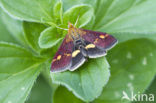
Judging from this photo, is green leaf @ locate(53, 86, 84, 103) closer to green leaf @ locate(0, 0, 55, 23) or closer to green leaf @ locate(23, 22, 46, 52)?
green leaf @ locate(23, 22, 46, 52)

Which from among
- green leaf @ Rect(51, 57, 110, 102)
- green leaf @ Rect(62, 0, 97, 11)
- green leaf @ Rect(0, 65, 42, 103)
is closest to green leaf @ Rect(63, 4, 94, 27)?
green leaf @ Rect(62, 0, 97, 11)

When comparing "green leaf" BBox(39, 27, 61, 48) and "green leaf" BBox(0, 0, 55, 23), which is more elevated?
"green leaf" BBox(0, 0, 55, 23)

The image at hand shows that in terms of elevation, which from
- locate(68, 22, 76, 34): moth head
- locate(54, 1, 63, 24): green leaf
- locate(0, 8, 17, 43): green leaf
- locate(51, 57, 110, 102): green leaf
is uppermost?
locate(54, 1, 63, 24): green leaf

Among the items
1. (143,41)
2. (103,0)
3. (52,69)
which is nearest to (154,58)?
(143,41)

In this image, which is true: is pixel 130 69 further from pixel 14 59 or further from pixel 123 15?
pixel 14 59

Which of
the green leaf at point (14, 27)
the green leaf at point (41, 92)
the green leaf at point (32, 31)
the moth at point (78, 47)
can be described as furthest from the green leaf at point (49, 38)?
the green leaf at point (41, 92)

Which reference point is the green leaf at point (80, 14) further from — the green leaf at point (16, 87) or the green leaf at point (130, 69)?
the green leaf at point (130, 69)

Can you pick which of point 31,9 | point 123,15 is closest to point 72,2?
point 31,9
